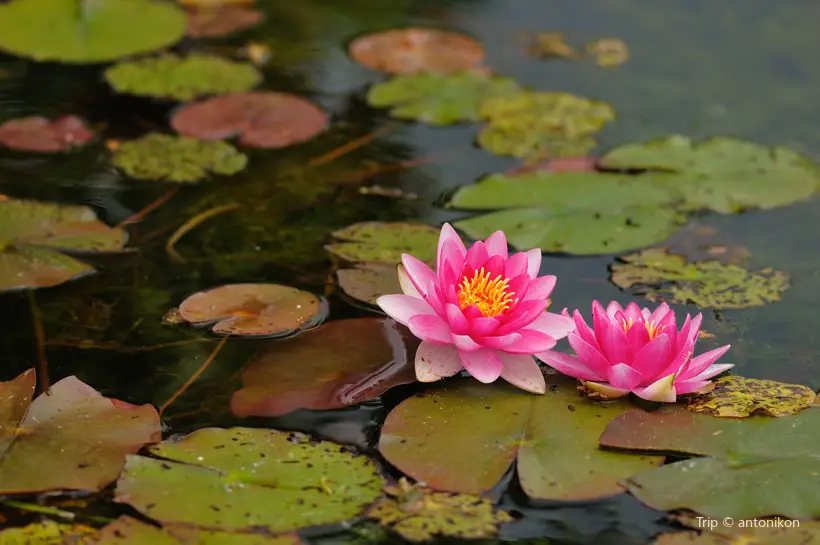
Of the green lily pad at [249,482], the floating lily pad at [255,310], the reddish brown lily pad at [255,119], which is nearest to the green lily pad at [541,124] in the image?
the reddish brown lily pad at [255,119]

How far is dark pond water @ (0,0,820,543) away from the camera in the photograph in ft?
6.65

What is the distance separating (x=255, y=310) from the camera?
2.19 meters

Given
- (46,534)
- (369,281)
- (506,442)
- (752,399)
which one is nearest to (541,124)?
(369,281)

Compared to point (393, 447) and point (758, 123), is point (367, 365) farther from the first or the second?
point (758, 123)

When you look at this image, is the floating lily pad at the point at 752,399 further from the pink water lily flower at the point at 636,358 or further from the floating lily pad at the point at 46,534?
the floating lily pad at the point at 46,534

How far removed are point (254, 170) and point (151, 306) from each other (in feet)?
2.49

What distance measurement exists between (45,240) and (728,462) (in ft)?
5.51

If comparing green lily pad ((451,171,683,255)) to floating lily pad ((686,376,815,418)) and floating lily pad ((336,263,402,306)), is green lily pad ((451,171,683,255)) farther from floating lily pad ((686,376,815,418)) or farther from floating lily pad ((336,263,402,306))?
floating lily pad ((686,376,815,418))

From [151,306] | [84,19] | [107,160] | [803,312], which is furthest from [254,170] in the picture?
[803,312]

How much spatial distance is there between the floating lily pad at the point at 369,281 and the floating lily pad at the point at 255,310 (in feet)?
0.26

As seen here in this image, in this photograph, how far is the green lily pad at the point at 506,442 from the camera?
5.56 ft

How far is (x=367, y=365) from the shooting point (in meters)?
2.01

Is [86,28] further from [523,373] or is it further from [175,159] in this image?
[523,373]

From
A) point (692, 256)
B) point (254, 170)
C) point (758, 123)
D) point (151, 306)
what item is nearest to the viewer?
point (151, 306)
